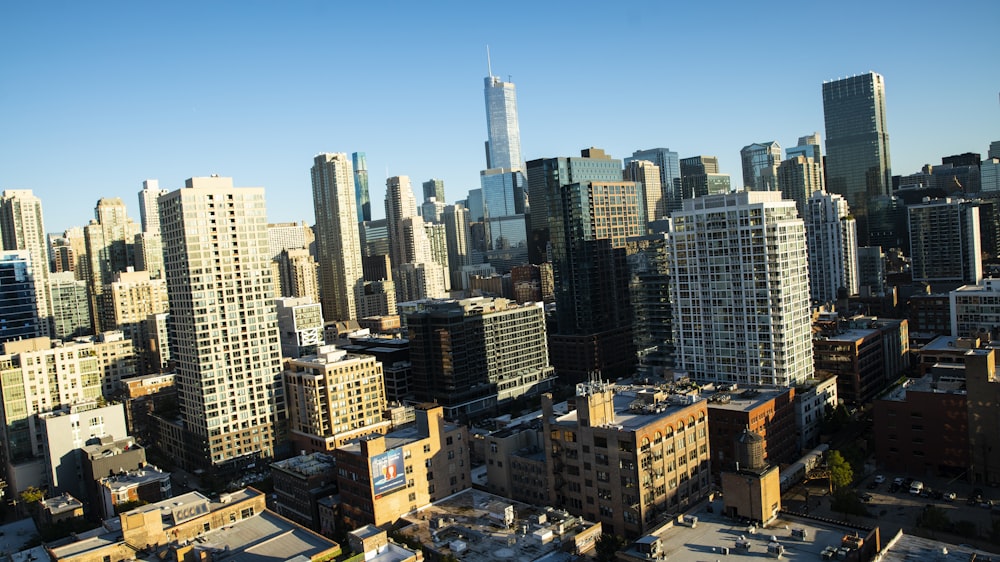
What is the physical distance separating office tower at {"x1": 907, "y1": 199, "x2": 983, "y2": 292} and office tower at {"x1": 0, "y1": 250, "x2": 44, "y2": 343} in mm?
211520

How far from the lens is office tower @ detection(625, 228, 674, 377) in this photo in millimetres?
132000

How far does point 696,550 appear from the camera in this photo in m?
48.0

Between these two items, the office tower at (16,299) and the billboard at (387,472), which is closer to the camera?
the billboard at (387,472)

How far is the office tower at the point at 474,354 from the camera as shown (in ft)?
433

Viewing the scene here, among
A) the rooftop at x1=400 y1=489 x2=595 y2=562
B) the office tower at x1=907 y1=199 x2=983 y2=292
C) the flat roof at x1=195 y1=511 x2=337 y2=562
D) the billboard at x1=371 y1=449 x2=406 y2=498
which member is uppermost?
the office tower at x1=907 y1=199 x2=983 y2=292

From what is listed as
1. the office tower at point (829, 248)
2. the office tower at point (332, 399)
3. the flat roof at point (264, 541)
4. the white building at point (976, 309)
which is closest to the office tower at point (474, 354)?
the office tower at point (332, 399)

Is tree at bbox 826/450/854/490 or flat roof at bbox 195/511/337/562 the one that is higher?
flat roof at bbox 195/511/337/562

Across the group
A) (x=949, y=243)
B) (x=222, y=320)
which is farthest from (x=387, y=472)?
(x=949, y=243)

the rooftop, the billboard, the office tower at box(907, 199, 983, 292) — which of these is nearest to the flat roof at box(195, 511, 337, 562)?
the billboard

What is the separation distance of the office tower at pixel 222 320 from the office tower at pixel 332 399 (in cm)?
412

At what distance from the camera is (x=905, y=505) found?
72312mm

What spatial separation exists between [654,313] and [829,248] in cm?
7116

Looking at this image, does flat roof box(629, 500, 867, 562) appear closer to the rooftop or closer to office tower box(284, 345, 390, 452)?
the rooftop

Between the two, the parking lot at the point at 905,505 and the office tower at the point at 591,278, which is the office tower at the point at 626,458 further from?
the office tower at the point at 591,278
